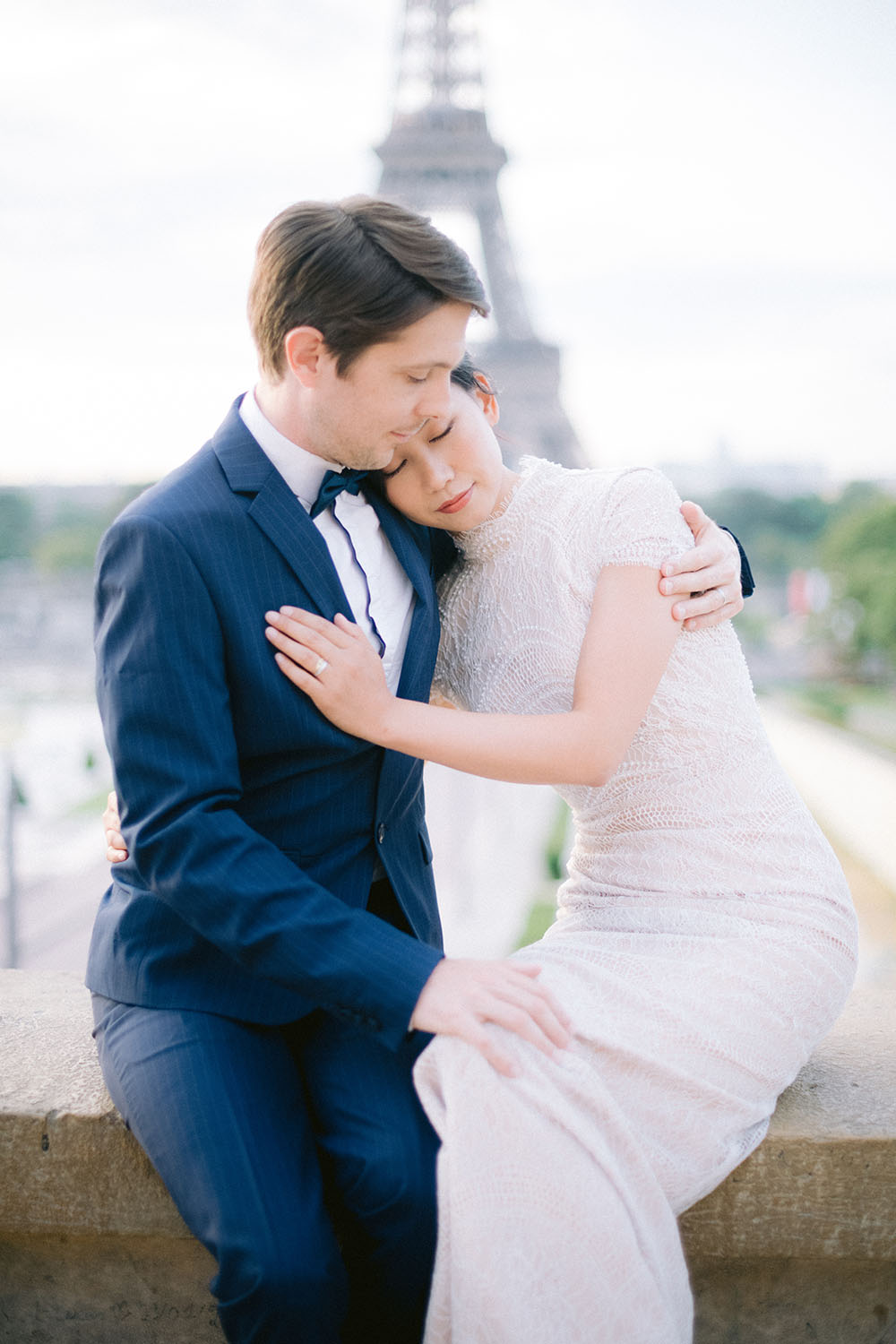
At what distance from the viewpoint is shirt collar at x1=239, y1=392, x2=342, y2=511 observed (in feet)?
5.84

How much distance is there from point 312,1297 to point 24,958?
991 centimetres

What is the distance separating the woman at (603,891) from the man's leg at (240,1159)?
17cm

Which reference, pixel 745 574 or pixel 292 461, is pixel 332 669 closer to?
pixel 292 461

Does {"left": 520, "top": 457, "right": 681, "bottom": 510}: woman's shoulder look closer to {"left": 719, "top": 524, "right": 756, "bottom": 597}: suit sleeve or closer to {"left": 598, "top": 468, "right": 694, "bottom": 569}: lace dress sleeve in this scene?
{"left": 598, "top": 468, "right": 694, "bottom": 569}: lace dress sleeve

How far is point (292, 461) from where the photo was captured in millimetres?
1779

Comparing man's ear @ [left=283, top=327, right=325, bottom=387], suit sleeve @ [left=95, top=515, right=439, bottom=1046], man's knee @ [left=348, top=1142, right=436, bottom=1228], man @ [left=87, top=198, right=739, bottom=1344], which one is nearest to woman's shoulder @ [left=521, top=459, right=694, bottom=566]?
man @ [left=87, top=198, right=739, bottom=1344]

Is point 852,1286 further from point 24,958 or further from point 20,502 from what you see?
point 20,502

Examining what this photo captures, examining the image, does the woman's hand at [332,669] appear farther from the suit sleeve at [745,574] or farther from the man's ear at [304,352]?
the suit sleeve at [745,574]

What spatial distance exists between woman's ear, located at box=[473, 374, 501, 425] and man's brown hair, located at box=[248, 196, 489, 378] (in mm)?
305

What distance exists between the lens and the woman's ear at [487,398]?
6.53 ft

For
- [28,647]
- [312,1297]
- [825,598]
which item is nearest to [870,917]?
[312,1297]

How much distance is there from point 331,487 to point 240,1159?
3.09 ft

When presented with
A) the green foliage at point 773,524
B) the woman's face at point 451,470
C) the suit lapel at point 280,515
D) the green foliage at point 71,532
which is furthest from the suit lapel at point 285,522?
the green foliage at point 773,524

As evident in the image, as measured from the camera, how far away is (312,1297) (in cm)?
141
